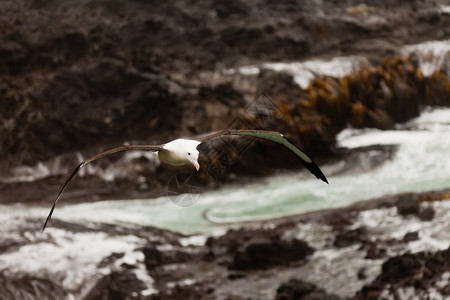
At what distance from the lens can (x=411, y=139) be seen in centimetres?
1209

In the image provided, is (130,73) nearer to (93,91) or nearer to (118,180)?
(93,91)

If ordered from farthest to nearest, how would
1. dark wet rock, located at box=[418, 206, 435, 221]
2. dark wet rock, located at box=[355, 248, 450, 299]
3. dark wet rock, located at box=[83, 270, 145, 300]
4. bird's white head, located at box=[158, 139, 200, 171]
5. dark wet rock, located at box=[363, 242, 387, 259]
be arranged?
dark wet rock, located at box=[418, 206, 435, 221] < dark wet rock, located at box=[363, 242, 387, 259] < dark wet rock, located at box=[83, 270, 145, 300] < dark wet rock, located at box=[355, 248, 450, 299] < bird's white head, located at box=[158, 139, 200, 171]

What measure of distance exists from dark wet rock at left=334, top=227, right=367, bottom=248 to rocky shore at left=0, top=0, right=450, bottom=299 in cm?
2

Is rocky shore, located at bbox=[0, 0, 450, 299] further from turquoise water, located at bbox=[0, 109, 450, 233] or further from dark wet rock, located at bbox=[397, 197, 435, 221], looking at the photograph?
turquoise water, located at bbox=[0, 109, 450, 233]

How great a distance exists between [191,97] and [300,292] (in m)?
6.60

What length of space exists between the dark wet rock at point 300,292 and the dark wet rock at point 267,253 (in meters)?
0.55

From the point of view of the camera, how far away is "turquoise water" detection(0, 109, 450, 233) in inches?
381

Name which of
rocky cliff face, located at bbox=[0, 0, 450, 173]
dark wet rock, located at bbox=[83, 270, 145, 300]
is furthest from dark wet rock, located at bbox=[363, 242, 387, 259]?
rocky cliff face, located at bbox=[0, 0, 450, 173]

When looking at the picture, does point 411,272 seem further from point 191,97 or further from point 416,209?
point 191,97

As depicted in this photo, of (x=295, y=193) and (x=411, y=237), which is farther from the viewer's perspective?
(x=295, y=193)

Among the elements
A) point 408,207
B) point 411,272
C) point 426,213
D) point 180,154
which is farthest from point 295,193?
point 180,154

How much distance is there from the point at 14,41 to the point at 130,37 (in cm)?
233

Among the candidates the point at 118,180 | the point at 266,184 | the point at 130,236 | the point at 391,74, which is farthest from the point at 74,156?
the point at 391,74

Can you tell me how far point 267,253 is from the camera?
769cm
